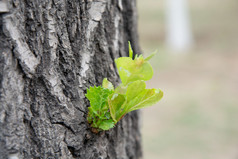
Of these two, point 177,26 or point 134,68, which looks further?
point 177,26

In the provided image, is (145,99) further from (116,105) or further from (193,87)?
(193,87)

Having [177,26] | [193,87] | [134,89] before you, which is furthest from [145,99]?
[177,26]

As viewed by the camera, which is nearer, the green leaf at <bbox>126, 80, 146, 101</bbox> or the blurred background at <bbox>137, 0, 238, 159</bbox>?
the green leaf at <bbox>126, 80, 146, 101</bbox>

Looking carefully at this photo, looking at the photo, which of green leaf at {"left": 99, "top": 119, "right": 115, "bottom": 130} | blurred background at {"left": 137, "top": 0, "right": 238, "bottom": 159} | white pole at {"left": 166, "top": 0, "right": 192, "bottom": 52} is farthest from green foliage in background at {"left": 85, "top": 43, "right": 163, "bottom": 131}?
white pole at {"left": 166, "top": 0, "right": 192, "bottom": 52}

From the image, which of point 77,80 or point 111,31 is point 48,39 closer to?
point 77,80

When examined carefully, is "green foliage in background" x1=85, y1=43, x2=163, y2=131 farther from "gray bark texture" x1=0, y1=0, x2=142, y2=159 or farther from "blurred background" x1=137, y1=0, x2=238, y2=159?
"blurred background" x1=137, y1=0, x2=238, y2=159

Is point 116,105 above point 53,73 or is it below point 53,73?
below

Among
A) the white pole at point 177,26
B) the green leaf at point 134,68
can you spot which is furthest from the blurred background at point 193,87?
the green leaf at point 134,68
